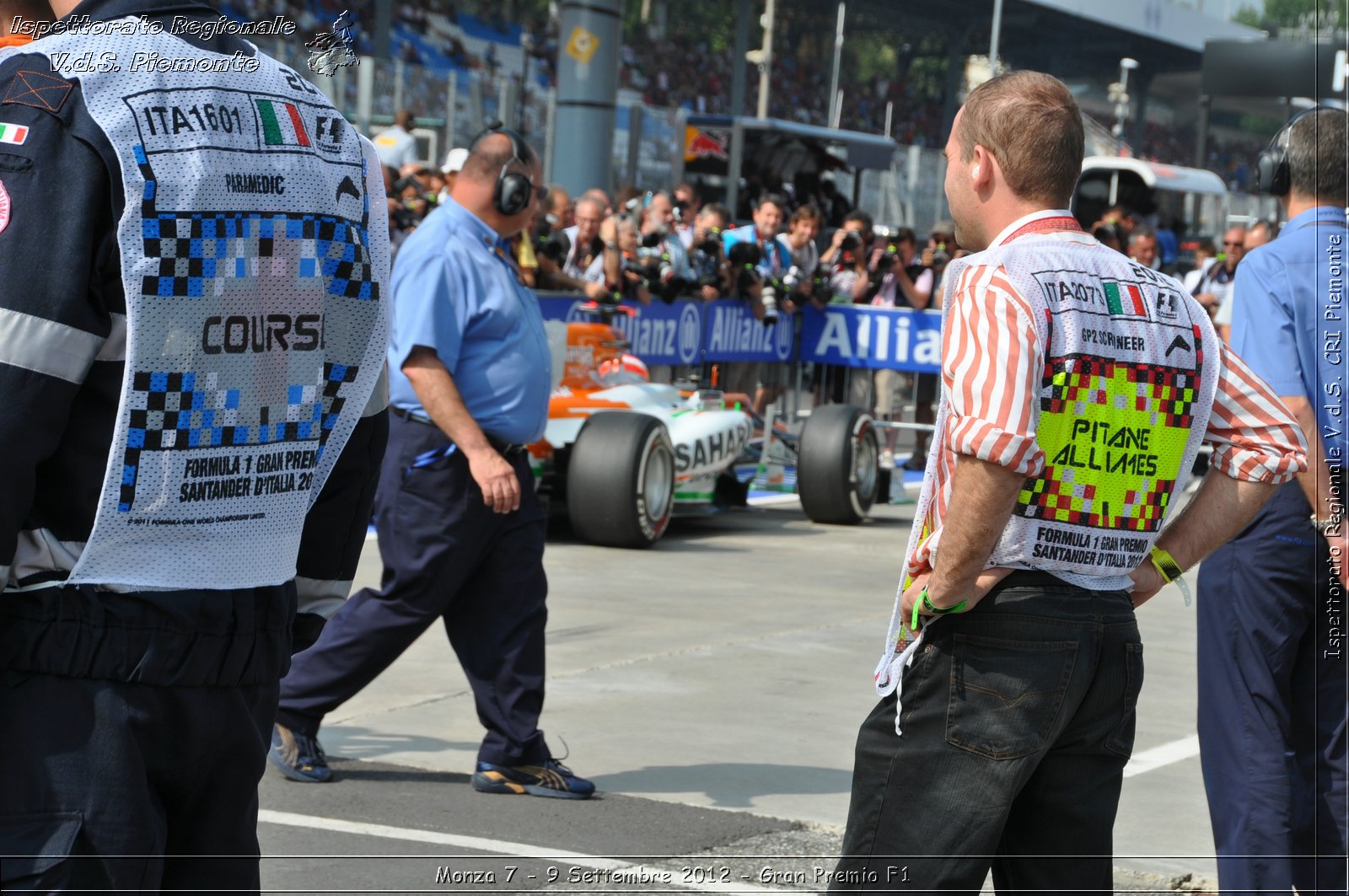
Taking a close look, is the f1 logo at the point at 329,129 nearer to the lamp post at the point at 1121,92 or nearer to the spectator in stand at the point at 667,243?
the spectator in stand at the point at 667,243

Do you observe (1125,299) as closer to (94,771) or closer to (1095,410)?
(1095,410)

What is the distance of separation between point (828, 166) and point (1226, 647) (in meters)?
23.9

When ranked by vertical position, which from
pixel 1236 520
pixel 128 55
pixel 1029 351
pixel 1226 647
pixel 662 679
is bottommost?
pixel 662 679

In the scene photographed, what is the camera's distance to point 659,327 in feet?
42.1

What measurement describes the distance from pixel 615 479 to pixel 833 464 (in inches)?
87.4

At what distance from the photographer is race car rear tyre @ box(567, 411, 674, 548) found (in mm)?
9938

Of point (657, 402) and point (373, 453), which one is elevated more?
point (373, 453)

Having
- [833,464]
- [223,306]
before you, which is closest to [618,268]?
[833,464]

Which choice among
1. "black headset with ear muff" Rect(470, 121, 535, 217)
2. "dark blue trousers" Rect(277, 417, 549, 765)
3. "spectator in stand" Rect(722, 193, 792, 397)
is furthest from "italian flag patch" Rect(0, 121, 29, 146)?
"spectator in stand" Rect(722, 193, 792, 397)

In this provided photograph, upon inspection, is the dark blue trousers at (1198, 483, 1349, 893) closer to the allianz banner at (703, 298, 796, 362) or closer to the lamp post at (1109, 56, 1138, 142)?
the allianz banner at (703, 298, 796, 362)

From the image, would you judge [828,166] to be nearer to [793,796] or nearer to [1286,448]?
[793,796]

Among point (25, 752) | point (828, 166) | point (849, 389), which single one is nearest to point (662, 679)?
point (25, 752)

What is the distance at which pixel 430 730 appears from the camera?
19.6ft

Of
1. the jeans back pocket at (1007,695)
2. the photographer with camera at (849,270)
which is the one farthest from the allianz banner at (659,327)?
the jeans back pocket at (1007,695)
